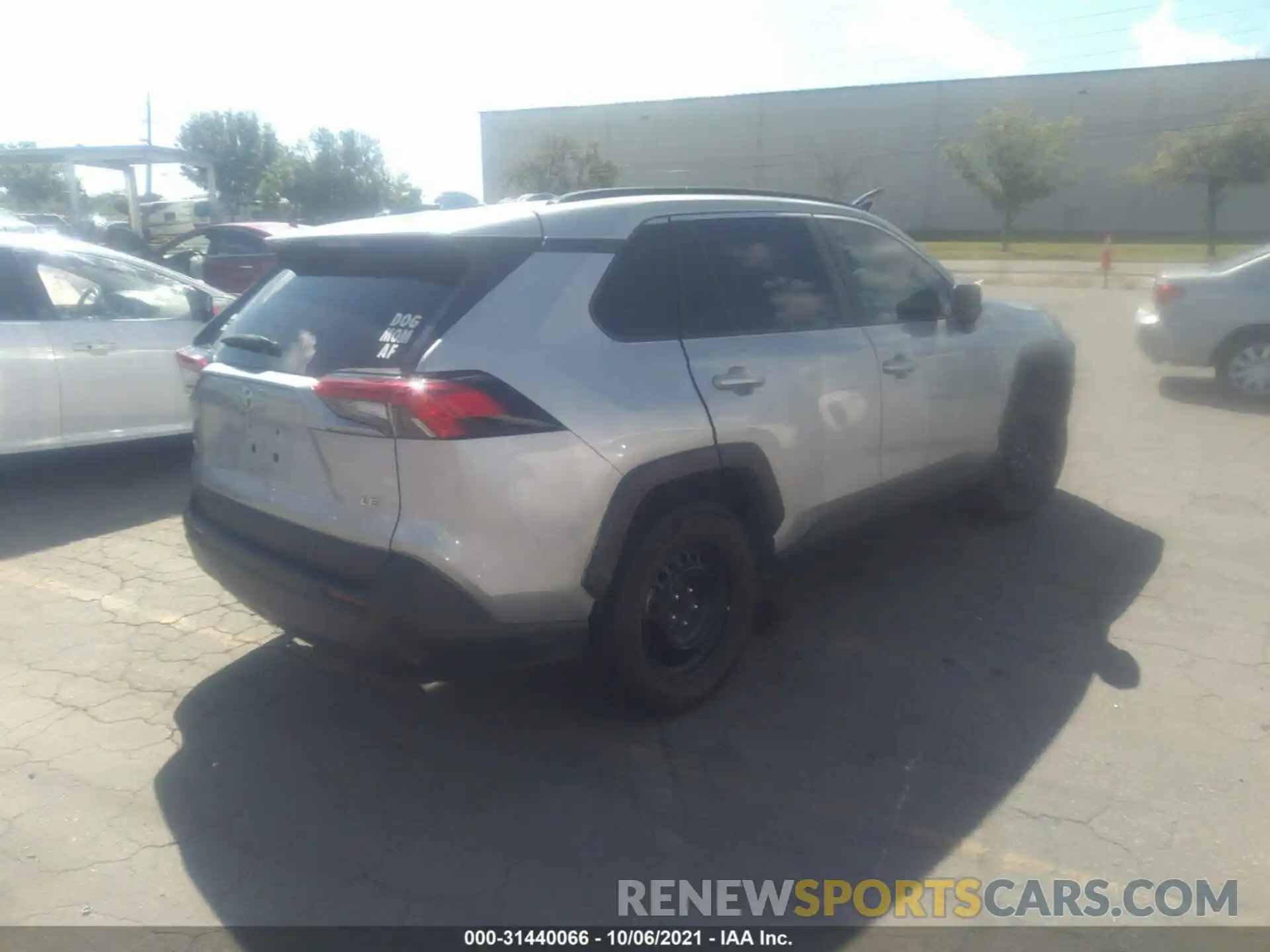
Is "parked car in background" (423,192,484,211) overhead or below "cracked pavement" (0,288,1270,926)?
overhead

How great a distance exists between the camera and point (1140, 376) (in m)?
10.8

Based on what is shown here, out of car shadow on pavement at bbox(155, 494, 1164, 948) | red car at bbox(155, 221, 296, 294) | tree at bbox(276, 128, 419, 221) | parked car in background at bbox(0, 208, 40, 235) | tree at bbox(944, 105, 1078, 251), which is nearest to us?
car shadow on pavement at bbox(155, 494, 1164, 948)

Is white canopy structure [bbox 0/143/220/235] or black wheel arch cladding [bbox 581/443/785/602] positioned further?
white canopy structure [bbox 0/143/220/235]

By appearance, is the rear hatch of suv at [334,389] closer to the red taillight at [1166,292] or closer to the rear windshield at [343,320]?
the rear windshield at [343,320]

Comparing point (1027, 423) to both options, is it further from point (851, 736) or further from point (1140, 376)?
point (1140, 376)

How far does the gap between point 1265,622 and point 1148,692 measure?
1072mm

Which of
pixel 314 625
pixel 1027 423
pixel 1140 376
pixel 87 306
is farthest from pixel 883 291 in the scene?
pixel 1140 376

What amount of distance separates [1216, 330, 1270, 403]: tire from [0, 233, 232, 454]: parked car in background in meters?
8.70

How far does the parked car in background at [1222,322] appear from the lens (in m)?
9.20

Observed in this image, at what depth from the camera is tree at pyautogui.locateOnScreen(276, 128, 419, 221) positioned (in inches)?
1614

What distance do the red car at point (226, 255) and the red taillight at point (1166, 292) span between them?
9.17 meters

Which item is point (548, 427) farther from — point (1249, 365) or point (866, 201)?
point (1249, 365)

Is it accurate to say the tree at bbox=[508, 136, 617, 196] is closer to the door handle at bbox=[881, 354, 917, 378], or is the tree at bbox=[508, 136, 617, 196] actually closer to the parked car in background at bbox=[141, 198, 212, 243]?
the parked car in background at bbox=[141, 198, 212, 243]

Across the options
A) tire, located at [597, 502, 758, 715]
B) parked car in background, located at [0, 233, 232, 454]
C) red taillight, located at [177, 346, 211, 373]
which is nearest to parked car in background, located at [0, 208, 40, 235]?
parked car in background, located at [0, 233, 232, 454]
